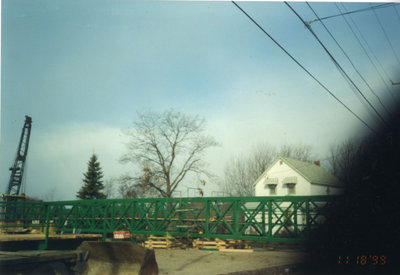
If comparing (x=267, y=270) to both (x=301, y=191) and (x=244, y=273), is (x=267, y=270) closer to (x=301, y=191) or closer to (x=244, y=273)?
(x=244, y=273)

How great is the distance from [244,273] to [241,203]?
4.40 m

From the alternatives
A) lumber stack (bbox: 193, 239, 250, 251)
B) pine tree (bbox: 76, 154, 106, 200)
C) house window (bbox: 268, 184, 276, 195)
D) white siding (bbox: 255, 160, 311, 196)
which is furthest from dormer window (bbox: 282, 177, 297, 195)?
pine tree (bbox: 76, 154, 106, 200)

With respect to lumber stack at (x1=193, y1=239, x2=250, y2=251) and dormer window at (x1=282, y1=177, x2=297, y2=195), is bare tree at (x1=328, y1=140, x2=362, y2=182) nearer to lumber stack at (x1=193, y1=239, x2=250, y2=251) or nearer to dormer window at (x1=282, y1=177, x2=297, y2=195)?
lumber stack at (x1=193, y1=239, x2=250, y2=251)

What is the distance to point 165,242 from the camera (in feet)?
62.2

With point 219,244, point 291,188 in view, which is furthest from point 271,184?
point 219,244

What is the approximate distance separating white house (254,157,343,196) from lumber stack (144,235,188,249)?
15.6 meters

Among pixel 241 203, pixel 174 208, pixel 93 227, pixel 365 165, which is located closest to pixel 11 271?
pixel 365 165

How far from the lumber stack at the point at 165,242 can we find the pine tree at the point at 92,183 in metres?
31.2

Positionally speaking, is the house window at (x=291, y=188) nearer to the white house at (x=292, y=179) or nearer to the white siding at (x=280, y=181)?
the white house at (x=292, y=179)

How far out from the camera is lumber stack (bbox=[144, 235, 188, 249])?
18.9m

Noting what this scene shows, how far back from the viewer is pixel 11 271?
5531 millimetres

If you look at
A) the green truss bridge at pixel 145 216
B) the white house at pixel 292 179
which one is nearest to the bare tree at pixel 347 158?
the green truss bridge at pixel 145 216

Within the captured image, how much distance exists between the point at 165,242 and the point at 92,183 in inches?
1289

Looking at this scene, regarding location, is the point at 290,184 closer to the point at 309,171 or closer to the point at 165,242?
the point at 309,171
